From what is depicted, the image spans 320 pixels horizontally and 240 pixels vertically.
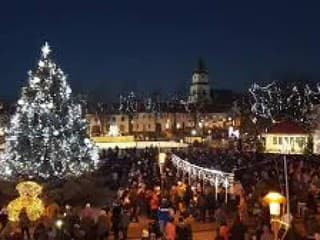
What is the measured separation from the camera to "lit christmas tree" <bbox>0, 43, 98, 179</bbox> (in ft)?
98.6

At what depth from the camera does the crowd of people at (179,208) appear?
56.1 feet

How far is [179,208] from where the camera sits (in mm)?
21203

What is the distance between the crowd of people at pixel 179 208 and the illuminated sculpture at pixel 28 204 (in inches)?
15.7

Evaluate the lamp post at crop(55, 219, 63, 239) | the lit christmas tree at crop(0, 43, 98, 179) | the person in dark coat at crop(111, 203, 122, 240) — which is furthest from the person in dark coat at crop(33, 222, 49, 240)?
the lit christmas tree at crop(0, 43, 98, 179)

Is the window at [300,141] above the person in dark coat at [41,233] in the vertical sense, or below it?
above

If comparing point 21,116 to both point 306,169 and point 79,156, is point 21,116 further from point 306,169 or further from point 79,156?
point 306,169

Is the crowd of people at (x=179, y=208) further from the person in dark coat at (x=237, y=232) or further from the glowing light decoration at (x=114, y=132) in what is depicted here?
the glowing light decoration at (x=114, y=132)

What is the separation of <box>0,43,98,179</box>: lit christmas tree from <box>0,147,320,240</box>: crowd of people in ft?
7.35

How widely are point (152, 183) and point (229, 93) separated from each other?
453 ft

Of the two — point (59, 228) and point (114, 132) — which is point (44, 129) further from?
point (114, 132)

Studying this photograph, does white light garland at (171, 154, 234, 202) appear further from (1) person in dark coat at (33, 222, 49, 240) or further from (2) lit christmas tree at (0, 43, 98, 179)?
(1) person in dark coat at (33, 222, 49, 240)

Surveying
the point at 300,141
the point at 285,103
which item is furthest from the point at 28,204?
the point at 285,103

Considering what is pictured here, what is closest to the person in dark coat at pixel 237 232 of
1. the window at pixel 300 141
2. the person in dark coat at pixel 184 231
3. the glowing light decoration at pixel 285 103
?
the person in dark coat at pixel 184 231

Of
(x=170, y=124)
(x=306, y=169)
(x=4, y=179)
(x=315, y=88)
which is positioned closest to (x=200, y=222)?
(x=306, y=169)
